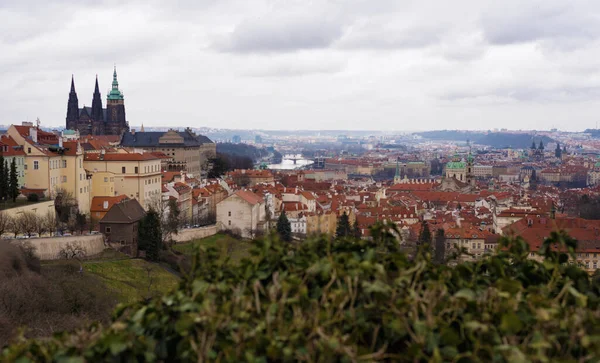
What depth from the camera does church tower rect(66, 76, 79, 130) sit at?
308 feet

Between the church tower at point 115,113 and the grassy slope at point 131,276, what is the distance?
6622 centimetres

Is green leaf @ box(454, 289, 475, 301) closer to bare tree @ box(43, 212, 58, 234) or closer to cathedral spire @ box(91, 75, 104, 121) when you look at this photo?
bare tree @ box(43, 212, 58, 234)

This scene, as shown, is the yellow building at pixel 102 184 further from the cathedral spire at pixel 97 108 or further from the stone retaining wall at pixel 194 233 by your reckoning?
the cathedral spire at pixel 97 108

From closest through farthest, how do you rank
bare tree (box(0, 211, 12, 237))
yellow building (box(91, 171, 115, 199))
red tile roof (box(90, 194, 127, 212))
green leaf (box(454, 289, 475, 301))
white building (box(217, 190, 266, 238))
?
green leaf (box(454, 289, 475, 301)), bare tree (box(0, 211, 12, 237)), red tile roof (box(90, 194, 127, 212)), yellow building (box(91, 171, 115, 199)), white building (box(217, 190, 266, 238))

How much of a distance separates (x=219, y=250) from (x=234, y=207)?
1514 inches

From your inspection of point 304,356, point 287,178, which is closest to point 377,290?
point 304,356

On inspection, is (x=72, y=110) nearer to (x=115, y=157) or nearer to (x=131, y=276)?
(x=115, y=157)

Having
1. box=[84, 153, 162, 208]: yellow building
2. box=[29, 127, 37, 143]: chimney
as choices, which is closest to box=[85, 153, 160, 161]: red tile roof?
box=[84, 153, 162, 208]: yellow building

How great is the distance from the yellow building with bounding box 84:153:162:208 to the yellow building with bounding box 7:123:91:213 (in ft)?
4.41

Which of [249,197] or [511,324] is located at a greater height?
[511,324]

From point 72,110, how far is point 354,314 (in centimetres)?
9364

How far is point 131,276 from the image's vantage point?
94.8 ft

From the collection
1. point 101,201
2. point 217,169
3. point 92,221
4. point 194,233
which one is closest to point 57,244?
point 92,221

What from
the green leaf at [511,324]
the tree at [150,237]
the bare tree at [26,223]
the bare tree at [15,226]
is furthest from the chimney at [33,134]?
the green leaf at [511,324]
